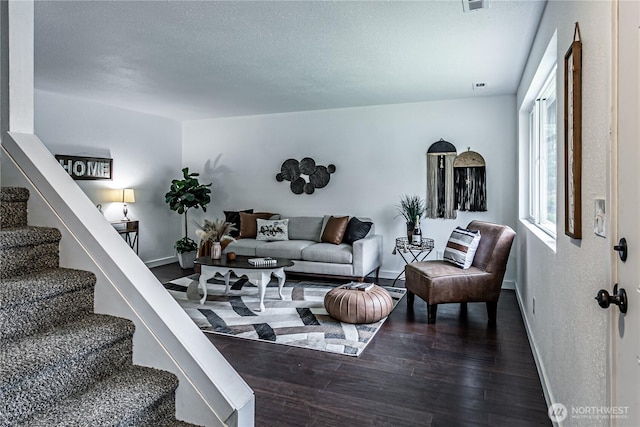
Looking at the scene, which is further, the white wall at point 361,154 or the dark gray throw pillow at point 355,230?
the dark gray throw pillow at point 355,230

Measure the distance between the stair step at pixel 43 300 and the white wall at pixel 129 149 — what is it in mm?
4316

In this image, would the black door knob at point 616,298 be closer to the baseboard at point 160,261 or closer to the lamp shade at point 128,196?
the lamp shade at point 128,196

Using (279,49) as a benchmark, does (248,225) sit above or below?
below

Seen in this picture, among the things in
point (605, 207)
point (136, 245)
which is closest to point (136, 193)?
point (136, 245)

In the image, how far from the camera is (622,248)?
→ 3.71 feet

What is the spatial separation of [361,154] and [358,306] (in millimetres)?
2890

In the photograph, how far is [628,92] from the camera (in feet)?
3.59

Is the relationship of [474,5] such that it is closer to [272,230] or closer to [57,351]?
[57,351]

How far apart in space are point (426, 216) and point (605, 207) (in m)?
4.27

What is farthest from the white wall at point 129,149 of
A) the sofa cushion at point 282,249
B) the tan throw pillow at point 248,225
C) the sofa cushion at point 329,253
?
the sofa cushion at point 329,253

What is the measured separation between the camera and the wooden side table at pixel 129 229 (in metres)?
5.65

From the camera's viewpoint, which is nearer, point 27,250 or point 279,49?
point 27,250

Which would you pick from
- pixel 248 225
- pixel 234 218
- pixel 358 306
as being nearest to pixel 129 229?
pixel 234 218

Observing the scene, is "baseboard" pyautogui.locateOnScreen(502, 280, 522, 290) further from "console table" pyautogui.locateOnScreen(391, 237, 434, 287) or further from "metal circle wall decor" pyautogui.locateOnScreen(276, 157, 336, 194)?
"metal circle wall decor" pyautogui.locateOnScreen(276, 157, 336, 194)
